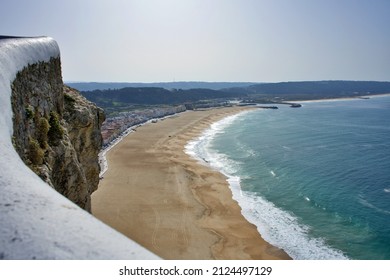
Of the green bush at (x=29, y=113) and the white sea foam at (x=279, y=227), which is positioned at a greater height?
the green bush at (x=29, y=113)

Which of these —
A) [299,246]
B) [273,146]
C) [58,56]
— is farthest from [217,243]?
[273,146]

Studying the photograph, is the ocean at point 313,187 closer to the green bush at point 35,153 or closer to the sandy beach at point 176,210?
the sandy beach at point 176,210

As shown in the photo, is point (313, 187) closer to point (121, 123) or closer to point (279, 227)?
point (279, 227)

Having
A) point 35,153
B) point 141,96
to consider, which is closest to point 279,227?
point 35,153

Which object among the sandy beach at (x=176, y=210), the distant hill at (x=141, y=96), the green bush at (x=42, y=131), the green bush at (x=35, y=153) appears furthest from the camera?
the distant hill at (x=141, y=96)

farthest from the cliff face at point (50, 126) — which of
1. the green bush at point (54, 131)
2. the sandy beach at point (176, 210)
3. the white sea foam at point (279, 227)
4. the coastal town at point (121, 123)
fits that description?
the coastal town at point (121, 123)

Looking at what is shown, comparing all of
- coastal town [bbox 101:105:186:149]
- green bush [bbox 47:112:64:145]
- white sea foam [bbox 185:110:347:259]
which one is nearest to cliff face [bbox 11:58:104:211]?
green bush [bbox 47:112:64:145]

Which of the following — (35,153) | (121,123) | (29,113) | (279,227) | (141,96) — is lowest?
(279,227)
